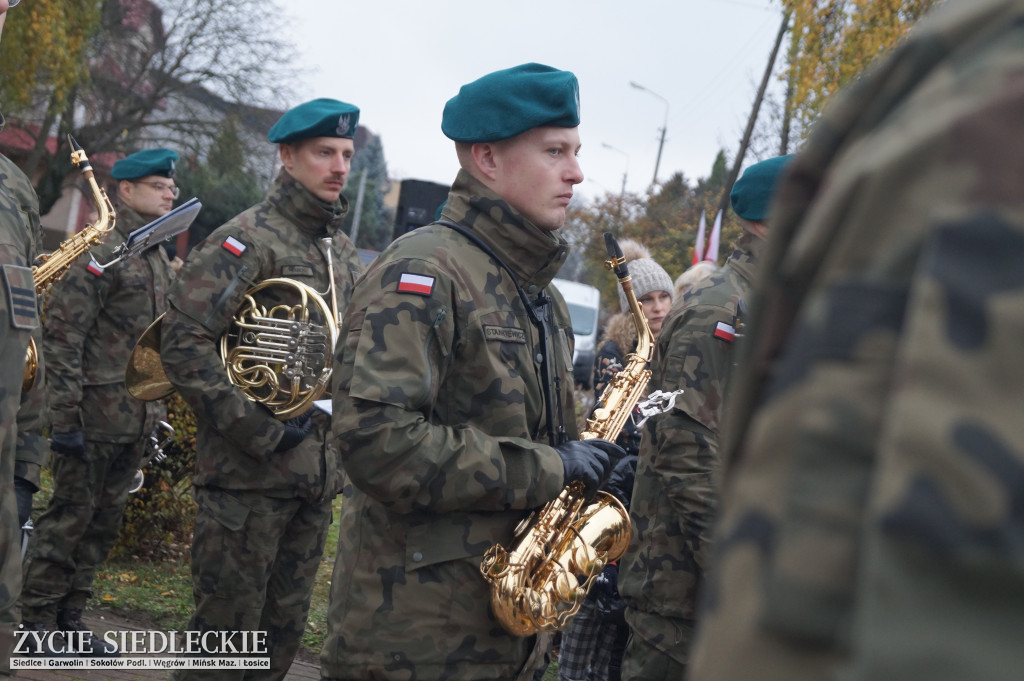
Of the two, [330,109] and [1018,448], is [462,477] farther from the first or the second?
[330,109]

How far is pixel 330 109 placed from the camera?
4.88 metres

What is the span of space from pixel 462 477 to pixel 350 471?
0.28 meters

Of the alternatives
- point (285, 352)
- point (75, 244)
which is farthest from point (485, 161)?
point (75, 244)

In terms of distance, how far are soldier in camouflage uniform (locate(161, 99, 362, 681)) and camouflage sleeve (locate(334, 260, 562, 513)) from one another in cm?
185

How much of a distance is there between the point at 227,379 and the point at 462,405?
2.00 m

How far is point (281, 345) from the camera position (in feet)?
14.8

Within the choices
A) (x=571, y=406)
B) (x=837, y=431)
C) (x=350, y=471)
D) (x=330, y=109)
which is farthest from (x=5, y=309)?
(x=330, y=109)

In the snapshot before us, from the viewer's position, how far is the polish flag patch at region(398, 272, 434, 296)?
2.68m

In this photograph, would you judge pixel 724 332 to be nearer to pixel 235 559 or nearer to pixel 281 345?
pixel 281 345

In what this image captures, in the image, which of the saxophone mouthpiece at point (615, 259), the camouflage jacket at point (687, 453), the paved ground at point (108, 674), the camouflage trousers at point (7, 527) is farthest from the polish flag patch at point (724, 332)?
Result: the paved ground at point (108, 674)

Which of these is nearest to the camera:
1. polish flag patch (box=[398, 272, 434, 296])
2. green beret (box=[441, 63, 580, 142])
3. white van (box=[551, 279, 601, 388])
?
polish flag patch (box=[398, 272, 434, 296])

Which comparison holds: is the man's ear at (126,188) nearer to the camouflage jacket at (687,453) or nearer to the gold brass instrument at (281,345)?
the gold brass instrument at (281,345)

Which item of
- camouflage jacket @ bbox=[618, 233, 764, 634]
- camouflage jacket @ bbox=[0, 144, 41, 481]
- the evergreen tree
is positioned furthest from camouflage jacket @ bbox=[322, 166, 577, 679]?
the evergreen tree

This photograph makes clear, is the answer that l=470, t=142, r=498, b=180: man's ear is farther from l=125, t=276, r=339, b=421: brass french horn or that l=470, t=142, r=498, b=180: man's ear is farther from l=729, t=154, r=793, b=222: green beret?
l=125, t=276, r=339, b=421: brass french horn
